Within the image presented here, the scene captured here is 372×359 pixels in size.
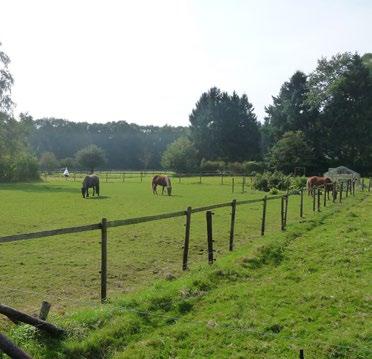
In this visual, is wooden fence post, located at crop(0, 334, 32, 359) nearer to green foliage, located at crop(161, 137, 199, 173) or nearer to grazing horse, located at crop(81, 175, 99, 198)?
grazing horse, located at crop(81, 175, 99, 198)

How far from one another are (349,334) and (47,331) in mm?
3921

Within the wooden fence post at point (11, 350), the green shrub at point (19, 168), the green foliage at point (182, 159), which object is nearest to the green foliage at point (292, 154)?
the green foliage at point (182, 159)

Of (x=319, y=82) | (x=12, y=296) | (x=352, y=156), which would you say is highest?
(x=319, y=82)

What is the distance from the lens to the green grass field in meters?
5.70

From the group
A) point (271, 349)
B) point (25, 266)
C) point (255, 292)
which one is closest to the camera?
point (271, 349)

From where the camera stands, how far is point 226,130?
9206 cm

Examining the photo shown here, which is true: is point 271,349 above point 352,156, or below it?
below

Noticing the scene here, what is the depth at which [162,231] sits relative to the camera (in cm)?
1586

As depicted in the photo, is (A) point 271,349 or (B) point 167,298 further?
(B) point 167,298

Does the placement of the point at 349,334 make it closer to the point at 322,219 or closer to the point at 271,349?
the point at 271,349

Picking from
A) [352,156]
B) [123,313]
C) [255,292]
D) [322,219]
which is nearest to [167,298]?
[123,313]

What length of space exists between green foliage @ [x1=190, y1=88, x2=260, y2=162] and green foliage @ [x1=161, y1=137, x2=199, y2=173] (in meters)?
A: 4.47

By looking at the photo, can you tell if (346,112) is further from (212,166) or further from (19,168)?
(19,168)

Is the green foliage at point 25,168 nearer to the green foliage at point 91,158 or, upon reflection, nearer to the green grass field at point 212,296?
the green foliage at point 91,158
